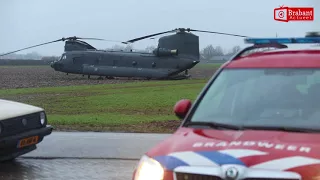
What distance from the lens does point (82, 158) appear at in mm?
9117

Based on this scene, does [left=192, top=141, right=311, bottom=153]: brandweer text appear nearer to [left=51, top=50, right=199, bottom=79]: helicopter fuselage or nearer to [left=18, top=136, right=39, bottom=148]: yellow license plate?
[left=18, top=136, right=39, bottom=148]: yellow license plate

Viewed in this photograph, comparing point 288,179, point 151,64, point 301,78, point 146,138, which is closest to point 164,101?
point 146,138

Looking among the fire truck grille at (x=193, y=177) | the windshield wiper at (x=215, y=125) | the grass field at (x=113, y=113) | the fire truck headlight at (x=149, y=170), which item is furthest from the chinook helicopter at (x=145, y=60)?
the fire truck grille at (x=193, y=177)

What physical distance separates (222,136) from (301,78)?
1093mm

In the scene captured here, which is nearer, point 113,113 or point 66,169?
point 66,169

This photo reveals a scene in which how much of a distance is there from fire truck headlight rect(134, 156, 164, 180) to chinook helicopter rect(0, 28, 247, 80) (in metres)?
36.6

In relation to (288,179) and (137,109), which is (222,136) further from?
(137,109)

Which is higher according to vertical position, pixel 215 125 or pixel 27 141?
pixel 215 125

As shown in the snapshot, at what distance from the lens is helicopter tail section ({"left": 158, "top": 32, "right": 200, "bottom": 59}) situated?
4066 cm

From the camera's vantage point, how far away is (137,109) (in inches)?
691

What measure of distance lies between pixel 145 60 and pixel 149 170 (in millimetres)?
37562

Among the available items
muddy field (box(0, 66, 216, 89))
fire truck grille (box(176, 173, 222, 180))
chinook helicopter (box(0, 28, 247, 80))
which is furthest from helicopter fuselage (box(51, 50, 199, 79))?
fire truck grille (box(176, 173, 222, 180))

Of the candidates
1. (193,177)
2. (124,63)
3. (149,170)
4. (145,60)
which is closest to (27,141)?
(149,170)

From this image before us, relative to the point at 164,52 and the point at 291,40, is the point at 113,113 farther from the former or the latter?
the point at 164,52
